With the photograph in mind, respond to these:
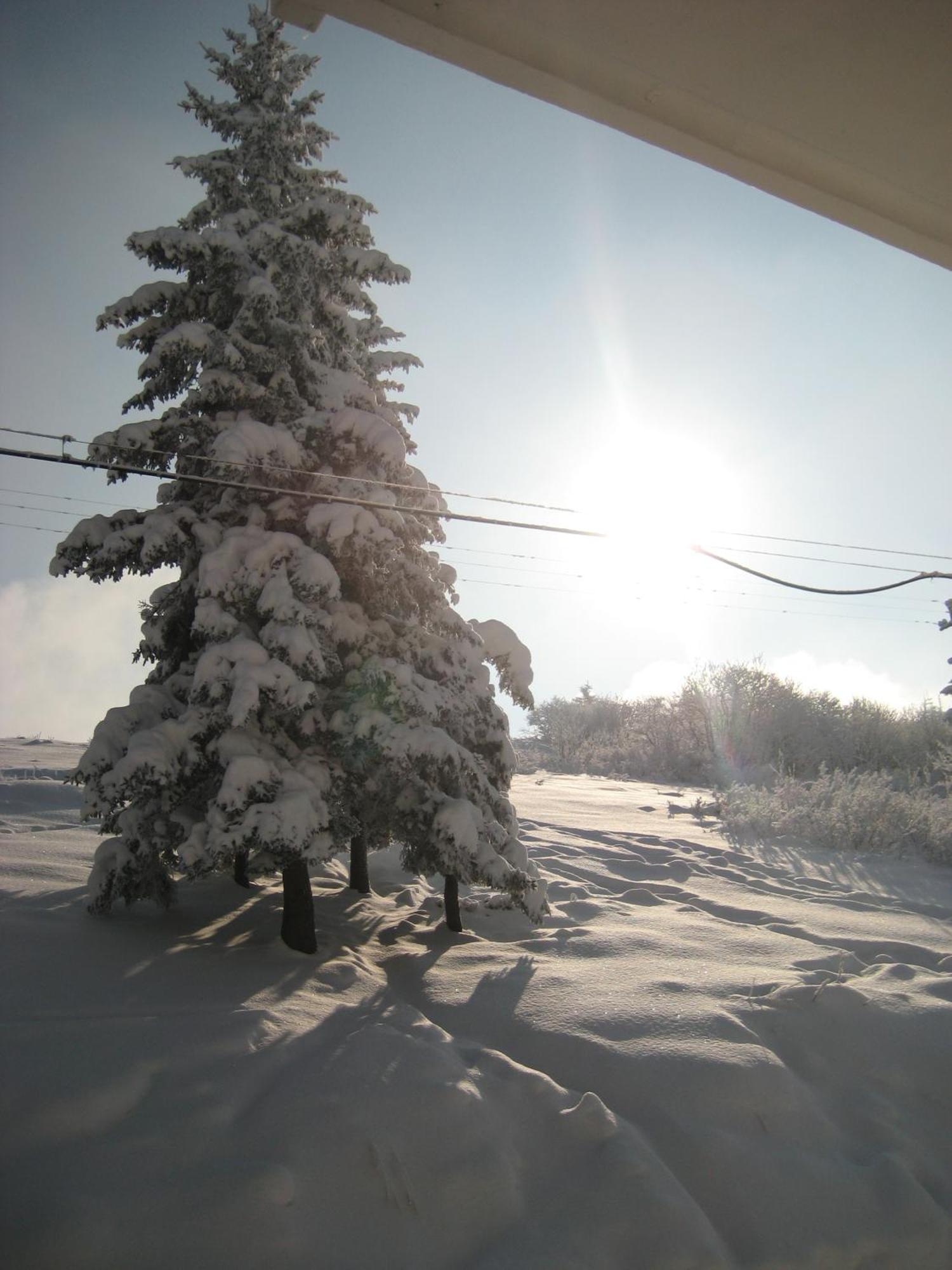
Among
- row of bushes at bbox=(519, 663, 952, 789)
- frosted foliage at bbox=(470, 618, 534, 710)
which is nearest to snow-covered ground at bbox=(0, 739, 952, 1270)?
frosted foliage at bbox=(470, 618, 534, 710)

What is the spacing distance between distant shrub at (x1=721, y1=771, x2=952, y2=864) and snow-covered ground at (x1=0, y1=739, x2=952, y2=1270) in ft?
15.4

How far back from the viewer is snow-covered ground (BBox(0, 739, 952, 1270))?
8.48 feet

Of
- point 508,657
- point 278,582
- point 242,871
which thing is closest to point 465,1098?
point 278,582

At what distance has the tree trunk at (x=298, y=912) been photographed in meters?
5.18

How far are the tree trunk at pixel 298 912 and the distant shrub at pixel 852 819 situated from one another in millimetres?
8137

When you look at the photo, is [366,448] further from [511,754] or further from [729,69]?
[729,69]

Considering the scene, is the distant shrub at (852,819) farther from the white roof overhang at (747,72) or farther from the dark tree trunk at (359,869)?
the white roof overhang at (747,72)

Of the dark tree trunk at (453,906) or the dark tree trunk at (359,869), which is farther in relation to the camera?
the dark tree trunk at (359,869)

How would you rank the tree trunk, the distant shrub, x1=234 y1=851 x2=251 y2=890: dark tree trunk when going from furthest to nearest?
the distant shrub, x1=234 y1=851 x2=251 y2=890: dark tree trunk, the tree trunk

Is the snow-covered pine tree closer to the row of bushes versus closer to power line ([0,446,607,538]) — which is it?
power line ([0,446,607,538])

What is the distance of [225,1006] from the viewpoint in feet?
12.7

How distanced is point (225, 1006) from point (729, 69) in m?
4.54

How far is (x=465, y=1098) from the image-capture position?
326 cm

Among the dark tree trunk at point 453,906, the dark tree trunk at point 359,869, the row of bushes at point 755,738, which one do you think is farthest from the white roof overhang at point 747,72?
the row of bushes at point 755,738
